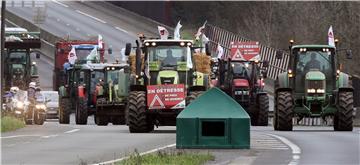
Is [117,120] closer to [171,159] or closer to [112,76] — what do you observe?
[112,76]

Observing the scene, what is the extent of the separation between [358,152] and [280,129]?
11893mm

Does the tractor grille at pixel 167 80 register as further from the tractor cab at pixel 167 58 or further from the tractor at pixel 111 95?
the tractor at pixel 111 95

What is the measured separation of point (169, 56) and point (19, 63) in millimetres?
23891

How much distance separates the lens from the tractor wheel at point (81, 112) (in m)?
45.6

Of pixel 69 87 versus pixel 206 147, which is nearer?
pixel 206 147

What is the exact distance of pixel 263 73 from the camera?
45.3 meters

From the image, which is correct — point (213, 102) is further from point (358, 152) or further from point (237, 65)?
point (237, 65)

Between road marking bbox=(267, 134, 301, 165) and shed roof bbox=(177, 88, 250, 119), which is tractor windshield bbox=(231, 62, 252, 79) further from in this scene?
shed roof bbox=(177, 88, 250, 119)

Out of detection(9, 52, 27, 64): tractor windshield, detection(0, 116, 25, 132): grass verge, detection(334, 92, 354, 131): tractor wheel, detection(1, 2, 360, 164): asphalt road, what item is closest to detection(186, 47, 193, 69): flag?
detection(1, 2, 360, 164): asphalt road

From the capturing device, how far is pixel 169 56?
3450 cm

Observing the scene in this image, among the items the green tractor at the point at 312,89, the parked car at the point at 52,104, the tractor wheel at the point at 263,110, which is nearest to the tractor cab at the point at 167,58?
the green tractor at the point at 312,89

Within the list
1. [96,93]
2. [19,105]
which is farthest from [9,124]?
[19,105]

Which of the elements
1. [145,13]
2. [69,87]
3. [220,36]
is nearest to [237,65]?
[69,87]

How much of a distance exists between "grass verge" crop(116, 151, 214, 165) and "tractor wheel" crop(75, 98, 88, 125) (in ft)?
78.9
